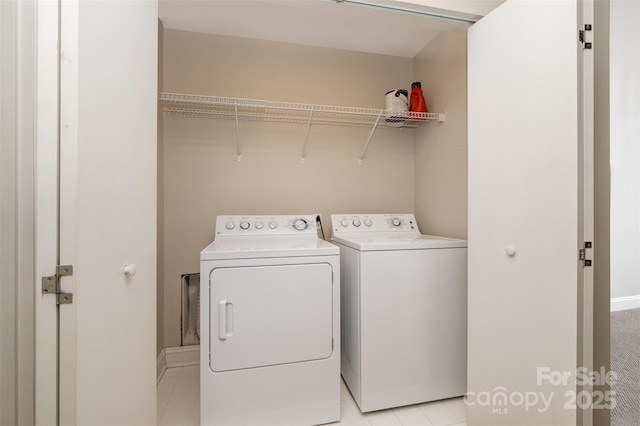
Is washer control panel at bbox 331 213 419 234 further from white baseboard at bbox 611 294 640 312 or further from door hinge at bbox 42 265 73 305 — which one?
door hinge at bbox 42 265 73 305

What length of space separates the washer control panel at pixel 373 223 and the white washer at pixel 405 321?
41cm

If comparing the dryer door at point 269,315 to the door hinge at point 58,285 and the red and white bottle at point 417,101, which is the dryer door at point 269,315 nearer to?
the door hinge at point 58,285

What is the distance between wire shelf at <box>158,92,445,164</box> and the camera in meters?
1.88

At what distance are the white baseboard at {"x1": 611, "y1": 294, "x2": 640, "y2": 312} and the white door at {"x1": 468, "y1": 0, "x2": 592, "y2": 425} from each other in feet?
0.52

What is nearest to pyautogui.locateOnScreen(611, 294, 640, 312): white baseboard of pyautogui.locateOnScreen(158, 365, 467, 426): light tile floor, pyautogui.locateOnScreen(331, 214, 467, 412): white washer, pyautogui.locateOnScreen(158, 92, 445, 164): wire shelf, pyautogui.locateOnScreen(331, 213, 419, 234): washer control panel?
pyautogui.locateOnScreen(331, 214, 467, 412): white washer

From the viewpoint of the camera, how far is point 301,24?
197cm

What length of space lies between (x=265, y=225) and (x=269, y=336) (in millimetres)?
786

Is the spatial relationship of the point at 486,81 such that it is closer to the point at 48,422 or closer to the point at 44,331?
the point at 44,331

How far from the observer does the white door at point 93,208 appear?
754mm

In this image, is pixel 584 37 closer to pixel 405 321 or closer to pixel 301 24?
pixel 405 321

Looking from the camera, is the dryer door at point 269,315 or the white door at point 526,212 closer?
the white door at point 526,212

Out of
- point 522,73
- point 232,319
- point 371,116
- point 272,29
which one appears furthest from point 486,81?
point 232,319

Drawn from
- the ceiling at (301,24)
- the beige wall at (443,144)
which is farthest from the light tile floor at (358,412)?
the ceiling at (301,24)

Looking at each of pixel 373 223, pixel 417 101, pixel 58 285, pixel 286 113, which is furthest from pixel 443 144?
pixel 58 285
